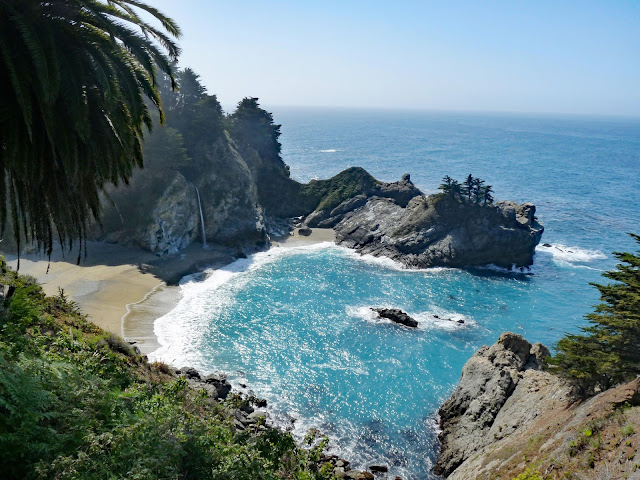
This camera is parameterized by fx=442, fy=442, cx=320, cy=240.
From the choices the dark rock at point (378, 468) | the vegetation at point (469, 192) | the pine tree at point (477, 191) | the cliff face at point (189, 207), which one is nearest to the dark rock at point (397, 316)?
the dark rock at point (378, 468)

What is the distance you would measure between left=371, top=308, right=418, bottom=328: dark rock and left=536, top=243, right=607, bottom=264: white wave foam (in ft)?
107

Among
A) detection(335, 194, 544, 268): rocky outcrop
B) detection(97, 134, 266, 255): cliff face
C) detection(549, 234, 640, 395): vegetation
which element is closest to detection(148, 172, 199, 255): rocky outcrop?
detection(97, 134, 266, 255): cliff face

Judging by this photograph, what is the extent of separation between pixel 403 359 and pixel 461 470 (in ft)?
48.6

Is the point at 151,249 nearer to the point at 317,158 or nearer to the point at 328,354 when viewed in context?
the point at 328,354

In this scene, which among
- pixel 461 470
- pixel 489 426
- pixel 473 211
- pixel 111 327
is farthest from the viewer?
pixel 473 211

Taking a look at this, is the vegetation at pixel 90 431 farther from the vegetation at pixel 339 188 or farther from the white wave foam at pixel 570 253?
the vegetation at pixel 339 188

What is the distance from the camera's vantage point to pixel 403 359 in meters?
36.9

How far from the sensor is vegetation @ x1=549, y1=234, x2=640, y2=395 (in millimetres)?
18016

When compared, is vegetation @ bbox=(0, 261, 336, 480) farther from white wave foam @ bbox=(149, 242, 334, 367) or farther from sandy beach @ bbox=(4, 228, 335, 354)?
sandy beach @ bbox=(4, 228, 335, 354)

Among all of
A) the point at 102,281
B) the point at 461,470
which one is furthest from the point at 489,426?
the point at 102,281

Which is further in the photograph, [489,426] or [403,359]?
[403,359]

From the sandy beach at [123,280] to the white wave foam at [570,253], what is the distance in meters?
46.4

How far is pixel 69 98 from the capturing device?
35.3 feet

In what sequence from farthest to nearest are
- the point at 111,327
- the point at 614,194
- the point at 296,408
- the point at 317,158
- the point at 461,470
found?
the point at 317,158 < the point at 614,194 < the point at 111,327 < the point at 296,408 < the point at 461,470
